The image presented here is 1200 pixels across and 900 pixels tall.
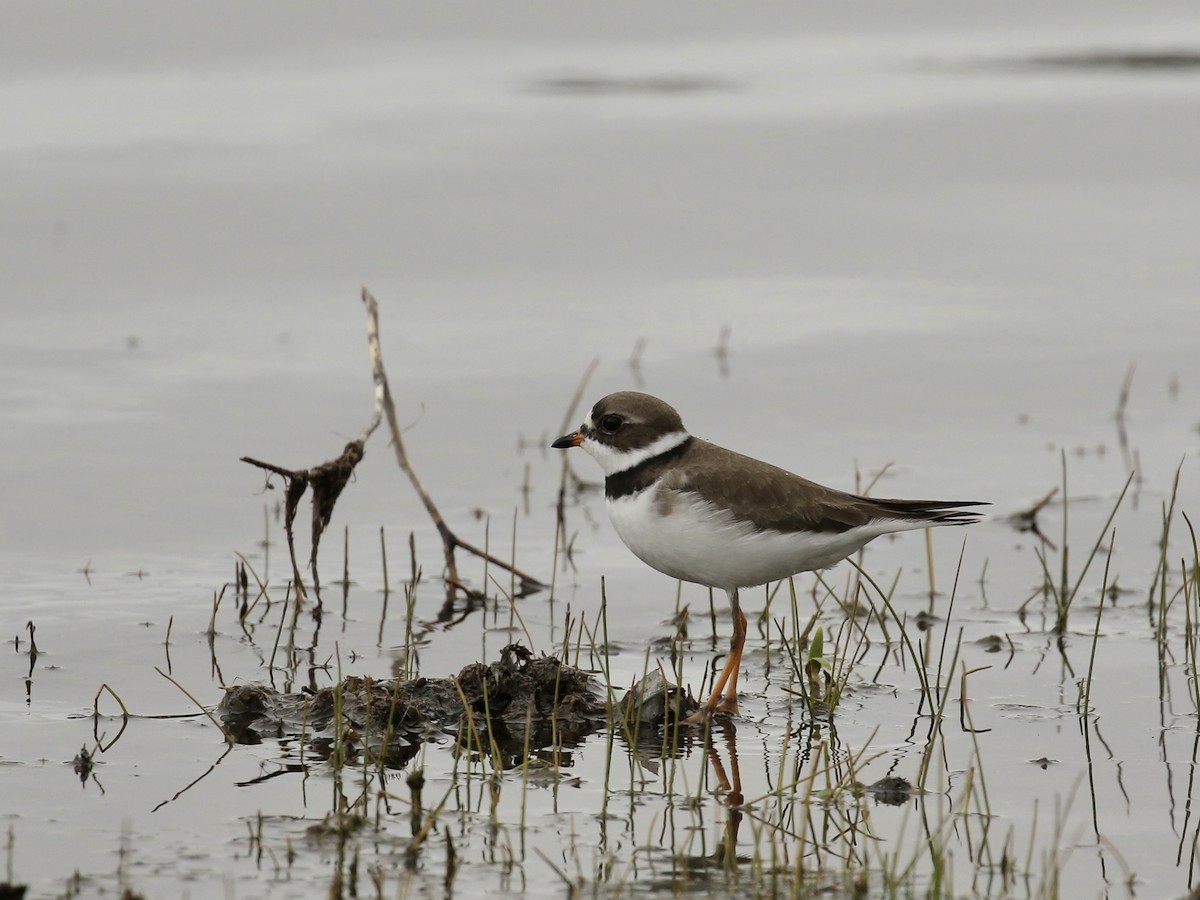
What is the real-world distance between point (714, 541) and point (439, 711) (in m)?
1.43

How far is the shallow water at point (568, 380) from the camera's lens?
6.10 m

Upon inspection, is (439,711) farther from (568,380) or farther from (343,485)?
(568,380)

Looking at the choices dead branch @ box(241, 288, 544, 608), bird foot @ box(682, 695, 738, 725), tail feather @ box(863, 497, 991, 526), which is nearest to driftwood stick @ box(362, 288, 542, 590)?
dead branch @ box(241, 288, 544, 608)

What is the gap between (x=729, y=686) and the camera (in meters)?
7.61

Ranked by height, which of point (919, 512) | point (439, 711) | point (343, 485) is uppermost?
point (343, 485)

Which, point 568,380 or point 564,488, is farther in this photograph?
point 568,380

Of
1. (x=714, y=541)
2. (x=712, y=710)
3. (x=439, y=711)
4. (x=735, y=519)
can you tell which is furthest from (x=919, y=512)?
(x=439, y=711)

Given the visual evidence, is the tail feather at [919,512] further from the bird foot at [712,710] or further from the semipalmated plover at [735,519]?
the bird foot at [712,710]

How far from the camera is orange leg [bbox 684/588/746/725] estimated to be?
7.18 m

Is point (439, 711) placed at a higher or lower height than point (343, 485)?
lower

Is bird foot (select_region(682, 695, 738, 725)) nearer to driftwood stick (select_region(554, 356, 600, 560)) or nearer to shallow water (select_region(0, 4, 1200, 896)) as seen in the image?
shallow water (select_region(0, 4, 1200, 896))

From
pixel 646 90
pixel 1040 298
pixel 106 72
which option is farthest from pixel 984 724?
pixel 106 72

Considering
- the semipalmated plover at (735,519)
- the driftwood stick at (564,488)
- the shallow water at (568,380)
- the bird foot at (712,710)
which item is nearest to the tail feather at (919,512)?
the semipalmated plover at (735,519)

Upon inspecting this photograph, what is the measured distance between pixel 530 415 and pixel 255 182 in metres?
6.09
